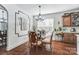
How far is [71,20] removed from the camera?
7.89ft

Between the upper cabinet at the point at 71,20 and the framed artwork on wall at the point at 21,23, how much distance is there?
741 millimetres

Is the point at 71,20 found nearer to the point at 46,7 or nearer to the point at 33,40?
the point at 46,7

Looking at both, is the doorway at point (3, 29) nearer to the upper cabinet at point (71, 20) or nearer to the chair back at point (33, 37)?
the chair back at point (33, 37)

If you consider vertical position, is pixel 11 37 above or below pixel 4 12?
below

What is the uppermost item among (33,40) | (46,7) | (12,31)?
(46,7)

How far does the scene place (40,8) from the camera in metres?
2.35

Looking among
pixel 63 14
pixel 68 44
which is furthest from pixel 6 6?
pixel 68 44

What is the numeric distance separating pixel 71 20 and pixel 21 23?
1019 millimetres

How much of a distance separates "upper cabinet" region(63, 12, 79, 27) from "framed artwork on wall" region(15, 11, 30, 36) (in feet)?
2.43

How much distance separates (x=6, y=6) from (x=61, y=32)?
1.20 metres

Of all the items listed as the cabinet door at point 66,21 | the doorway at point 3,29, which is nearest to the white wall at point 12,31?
the doorway at point 3,29

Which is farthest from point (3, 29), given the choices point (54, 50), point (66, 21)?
point (66, 21)

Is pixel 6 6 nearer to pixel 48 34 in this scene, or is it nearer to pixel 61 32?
pixel 48 34

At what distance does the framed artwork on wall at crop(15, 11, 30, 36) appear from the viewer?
234cm
